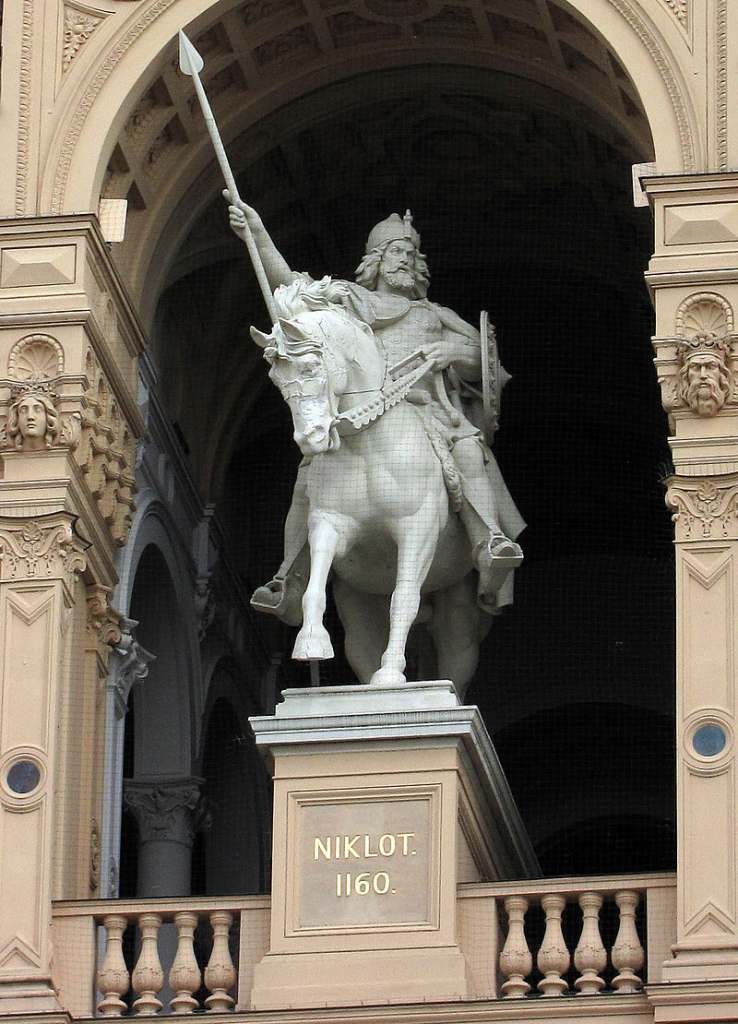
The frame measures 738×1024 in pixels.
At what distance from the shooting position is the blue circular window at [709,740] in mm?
16875

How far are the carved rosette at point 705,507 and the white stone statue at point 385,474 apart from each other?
1325mm

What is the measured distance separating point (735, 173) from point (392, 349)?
2.19 meters

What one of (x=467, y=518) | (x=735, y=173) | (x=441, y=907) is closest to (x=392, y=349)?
(x=467, y=518)

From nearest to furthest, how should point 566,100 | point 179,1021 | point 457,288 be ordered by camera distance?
point 179,1021 < point 566,100 < point 457,288

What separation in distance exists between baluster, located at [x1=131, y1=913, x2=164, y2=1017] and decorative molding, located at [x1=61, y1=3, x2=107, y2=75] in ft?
15.2

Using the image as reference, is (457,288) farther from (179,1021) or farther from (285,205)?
(179,1021)

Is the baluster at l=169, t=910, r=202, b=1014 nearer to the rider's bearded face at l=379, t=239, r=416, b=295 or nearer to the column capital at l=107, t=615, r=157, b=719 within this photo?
the column capital at l=107, t=615, r=157, b=719

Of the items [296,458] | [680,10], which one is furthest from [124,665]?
[680,10]

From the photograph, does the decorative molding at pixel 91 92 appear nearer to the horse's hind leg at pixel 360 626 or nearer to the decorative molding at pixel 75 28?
the decorative molding at pixel 75 28

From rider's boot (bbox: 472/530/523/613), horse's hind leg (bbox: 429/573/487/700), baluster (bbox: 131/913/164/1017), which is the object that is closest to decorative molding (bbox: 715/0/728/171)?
rider's boot (bbox: 472/530/523/613)

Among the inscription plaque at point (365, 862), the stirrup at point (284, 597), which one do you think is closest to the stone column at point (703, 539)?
the inscription plaque at point (365, 862)

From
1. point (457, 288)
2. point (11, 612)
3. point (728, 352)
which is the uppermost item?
point (457, 288)

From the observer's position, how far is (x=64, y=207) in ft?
61.0

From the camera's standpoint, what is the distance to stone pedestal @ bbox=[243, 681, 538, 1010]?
16.8 meters
